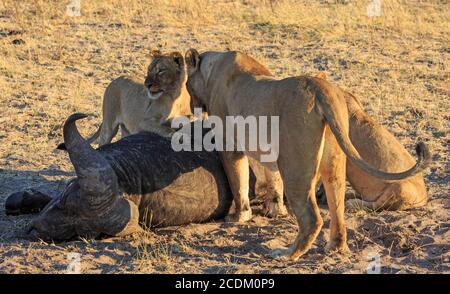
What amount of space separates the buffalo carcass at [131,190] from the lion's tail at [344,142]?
150 centimetres

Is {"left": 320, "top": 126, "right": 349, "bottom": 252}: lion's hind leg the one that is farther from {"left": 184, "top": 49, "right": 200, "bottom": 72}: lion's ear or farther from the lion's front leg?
{"left": 184, "top": 49, "right": 200, "bottom": 72}: lion's ear

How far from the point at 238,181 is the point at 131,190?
887mm

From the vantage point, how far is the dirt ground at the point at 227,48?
600 centimetres

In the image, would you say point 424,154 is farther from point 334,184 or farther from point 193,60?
point 193,60

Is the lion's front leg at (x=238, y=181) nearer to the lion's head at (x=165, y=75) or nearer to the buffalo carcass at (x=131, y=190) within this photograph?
the buffalo carcass at (x=131, y=190)

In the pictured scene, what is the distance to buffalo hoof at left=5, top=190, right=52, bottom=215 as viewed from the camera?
693 centimetres

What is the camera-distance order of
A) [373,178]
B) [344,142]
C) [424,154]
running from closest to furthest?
[424,154], [344,142], [373,178]

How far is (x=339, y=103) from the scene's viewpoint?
579 cm

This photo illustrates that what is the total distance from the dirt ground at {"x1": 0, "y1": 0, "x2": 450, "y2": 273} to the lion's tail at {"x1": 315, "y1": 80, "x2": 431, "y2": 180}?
645mm

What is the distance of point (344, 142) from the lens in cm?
561

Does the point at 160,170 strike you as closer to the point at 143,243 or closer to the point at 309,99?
the point at 143,243

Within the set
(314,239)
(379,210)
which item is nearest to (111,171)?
(314,239)

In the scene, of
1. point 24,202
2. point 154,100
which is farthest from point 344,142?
point 154,100

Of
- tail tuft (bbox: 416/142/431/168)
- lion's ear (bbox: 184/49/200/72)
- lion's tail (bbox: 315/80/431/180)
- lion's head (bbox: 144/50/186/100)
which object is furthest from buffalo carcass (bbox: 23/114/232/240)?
tail tuft (bbox: 416/142/431/168)
